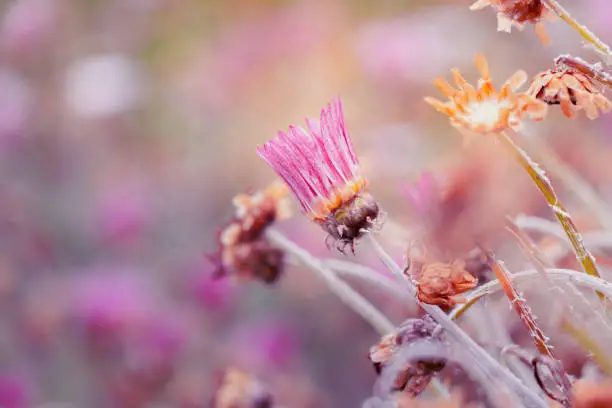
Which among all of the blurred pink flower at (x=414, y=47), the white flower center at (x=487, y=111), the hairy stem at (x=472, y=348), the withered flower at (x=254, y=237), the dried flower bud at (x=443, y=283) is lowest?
the hairy stem at (x=472, y=348)

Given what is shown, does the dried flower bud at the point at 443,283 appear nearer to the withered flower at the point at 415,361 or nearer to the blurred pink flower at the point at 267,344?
the withered flower at the point at 415,361

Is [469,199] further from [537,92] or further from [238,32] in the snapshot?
[238,32]

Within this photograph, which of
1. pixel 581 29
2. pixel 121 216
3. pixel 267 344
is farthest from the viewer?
pixel 121 216

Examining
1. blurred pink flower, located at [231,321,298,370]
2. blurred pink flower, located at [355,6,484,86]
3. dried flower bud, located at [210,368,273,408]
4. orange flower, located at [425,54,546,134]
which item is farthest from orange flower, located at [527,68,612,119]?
blurred pink flower, located at [355,6,484,86]

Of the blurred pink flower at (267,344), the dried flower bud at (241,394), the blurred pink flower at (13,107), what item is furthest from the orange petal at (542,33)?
the blurred pink flower at (13,107)

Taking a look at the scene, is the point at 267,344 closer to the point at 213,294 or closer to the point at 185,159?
the point at 213,294

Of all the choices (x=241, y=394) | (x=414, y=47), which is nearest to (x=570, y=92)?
(x=241, y=394)

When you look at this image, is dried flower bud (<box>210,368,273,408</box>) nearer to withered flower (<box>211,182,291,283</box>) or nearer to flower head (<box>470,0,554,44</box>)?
withered flower (<box>211,182,291,283</box>)
